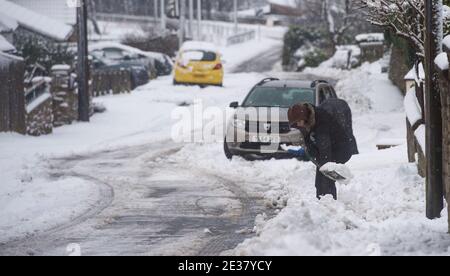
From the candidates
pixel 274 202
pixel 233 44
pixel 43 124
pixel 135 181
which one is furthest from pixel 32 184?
pixel 233 44

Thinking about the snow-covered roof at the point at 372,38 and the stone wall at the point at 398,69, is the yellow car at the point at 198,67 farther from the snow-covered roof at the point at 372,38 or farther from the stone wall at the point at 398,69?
the stone wall at the point at 398,69

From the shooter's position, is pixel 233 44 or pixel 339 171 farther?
pixel 233 44

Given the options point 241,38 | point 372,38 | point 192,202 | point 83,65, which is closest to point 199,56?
point 372,38

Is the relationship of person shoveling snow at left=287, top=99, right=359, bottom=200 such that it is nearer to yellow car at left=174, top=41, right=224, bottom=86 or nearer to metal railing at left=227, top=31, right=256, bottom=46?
yellow car at left=174, top=41, right=224, bottom=86

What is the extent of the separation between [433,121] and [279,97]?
7.12 meters

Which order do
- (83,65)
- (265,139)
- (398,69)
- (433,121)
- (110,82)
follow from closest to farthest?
(433,121) → (265,139) → (83,65) → (398,69) → (110,82)

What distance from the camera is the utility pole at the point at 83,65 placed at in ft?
69.3

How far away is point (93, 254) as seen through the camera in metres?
7.26

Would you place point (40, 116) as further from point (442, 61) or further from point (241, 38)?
point (241, 38)

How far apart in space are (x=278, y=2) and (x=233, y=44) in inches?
1476

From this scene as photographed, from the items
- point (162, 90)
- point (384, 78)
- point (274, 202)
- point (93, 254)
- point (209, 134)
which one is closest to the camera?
point (93, 254)

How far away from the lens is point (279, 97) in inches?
587
